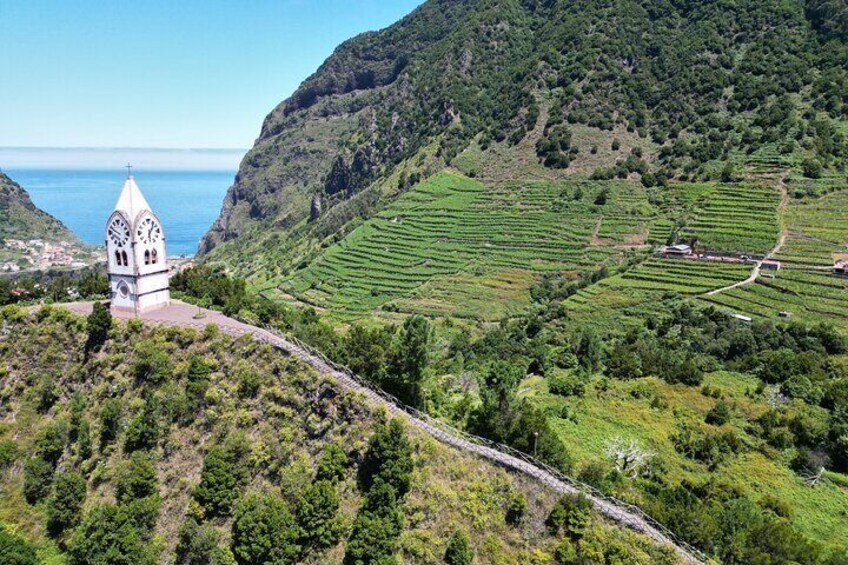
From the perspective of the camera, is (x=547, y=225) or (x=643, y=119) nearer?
(x=547, y=225)

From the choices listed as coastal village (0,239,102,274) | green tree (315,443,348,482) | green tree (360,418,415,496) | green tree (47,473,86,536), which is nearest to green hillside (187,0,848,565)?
green tree (360,418,415,496)

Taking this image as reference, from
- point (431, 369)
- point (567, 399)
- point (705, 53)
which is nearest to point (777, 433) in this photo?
point (567, 399)

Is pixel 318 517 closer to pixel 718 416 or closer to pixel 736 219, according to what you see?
pixel 718 416

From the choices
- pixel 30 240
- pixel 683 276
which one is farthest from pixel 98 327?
pixel 30 240

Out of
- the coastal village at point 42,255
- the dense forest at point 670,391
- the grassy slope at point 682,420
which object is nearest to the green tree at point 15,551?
the dense forest at point 670,391

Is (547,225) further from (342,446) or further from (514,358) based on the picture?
(342,446)

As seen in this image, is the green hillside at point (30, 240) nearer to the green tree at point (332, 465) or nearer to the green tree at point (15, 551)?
the green tree at point (15, 551)
